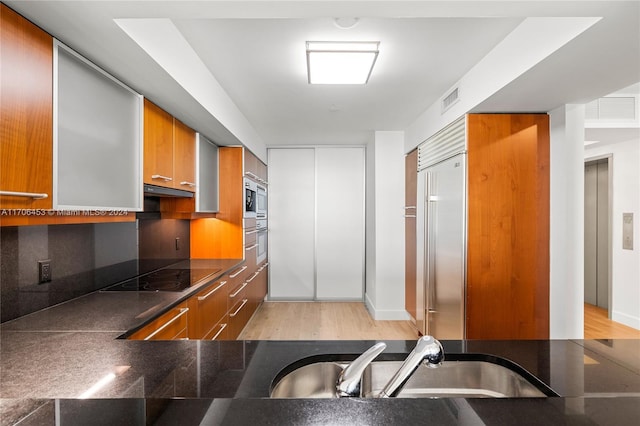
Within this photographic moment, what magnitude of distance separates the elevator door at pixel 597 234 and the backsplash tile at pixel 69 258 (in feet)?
18.0

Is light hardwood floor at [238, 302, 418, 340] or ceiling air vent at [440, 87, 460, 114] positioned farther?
light hardwood floor at [238, 302, 418, 340]

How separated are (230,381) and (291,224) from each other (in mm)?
4531

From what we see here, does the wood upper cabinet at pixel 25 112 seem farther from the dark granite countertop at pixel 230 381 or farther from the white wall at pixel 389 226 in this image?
the white wall at pixel 389 226

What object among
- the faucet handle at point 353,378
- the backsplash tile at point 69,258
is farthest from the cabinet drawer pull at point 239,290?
the faucet handle at point 353,378

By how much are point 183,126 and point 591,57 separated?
108 inches

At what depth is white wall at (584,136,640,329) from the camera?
411 cm

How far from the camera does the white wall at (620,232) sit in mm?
4109

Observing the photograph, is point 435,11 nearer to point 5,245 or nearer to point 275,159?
point 5,245

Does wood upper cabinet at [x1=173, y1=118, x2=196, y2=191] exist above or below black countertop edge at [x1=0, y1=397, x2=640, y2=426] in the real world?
above

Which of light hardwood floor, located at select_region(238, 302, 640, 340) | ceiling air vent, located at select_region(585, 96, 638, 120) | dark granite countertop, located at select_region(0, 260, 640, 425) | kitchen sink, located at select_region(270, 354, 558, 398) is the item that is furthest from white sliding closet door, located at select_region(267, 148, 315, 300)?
kitchen sink, located at select_region(270, 354, 558, 398)

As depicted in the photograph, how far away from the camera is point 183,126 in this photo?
2842mm

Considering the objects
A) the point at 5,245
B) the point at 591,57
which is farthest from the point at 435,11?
the point at 5,245

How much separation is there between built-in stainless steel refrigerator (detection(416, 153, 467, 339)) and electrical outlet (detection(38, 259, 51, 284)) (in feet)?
9.11

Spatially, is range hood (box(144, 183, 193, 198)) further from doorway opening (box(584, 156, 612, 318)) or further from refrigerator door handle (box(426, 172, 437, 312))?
doorway opening (box(584, 156, 612, 318))
